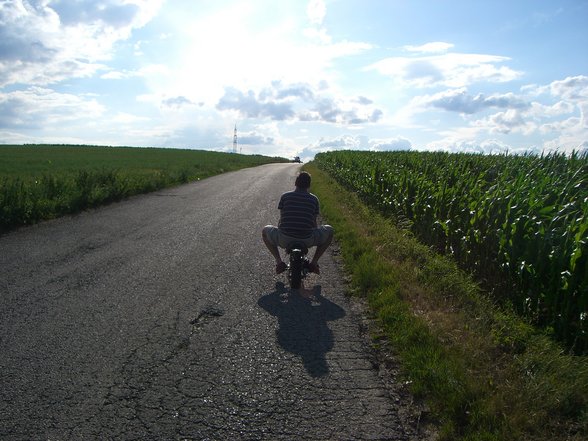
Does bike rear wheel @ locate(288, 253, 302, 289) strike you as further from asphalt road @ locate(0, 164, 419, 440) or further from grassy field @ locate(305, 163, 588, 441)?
grassy field @ locate(305, 163, 588, 441)

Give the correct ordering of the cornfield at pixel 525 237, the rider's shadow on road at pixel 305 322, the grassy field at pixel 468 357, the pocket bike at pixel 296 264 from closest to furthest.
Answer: the grassy field at pixel 468 357, the rider's shadow on road at pixel 305 322, the cornfield at pixel 525 237, the pocket bike at pixel 296 264

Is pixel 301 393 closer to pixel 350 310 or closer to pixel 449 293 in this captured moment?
pixel 350 310

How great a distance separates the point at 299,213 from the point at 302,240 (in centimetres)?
39

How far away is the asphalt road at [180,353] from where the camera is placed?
11.8ft

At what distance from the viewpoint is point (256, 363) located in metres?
4.56

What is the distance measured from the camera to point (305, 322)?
18.6 ft

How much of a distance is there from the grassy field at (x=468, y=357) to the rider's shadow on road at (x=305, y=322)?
53cm

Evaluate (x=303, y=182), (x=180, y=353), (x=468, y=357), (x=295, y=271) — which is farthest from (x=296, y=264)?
(x=468, y=357)

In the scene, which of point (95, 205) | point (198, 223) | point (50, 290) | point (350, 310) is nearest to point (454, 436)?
point (350, 310)

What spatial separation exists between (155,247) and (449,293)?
209 inches

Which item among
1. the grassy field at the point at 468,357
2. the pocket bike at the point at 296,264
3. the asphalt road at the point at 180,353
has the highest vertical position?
the pocket bike at the point at 296,264

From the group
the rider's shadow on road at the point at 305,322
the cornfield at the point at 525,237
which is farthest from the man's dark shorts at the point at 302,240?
the cornfield at the point at 525,237

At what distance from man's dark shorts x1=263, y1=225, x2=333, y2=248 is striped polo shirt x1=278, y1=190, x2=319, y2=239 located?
73mm

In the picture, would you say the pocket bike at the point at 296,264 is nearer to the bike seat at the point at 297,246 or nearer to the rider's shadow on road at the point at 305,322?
the bike seat at the point at 297,246
